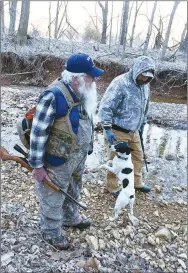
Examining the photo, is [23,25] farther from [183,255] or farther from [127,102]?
[183,255]

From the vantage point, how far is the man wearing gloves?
153 inches

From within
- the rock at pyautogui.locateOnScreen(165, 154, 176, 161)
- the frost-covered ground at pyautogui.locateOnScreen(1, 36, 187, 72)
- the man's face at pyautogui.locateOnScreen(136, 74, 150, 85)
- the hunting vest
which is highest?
the frost-covered ground at pyautogui.locateOnScreen(1, 36, 187, 72)

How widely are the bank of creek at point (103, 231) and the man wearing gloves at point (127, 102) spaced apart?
3.64 feet

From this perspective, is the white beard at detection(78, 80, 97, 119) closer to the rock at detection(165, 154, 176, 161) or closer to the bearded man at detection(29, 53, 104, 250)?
the bearded man at detection(29, 53, 104, 250)

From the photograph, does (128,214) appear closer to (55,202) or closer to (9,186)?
(55,202)

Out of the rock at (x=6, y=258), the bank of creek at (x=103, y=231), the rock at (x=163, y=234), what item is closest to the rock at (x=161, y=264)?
the bank of creek at (x=103, y=231)

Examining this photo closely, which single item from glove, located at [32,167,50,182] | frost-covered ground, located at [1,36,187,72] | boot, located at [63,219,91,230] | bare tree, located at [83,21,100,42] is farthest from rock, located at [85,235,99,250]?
bare tree, located at [83,21,100,42]

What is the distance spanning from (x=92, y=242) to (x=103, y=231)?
0.34m

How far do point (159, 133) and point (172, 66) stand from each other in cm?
793

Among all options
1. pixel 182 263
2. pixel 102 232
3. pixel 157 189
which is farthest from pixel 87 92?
pixel 157 189

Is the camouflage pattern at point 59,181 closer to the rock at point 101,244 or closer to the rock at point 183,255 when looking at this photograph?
the rock at point 101,244

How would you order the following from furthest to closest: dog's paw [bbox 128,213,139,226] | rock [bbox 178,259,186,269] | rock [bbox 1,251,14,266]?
dog's paw [bbox 128,213,139,226] < rock [bbox 178,259,186,269] < rock [bbox 1,251,14,266]

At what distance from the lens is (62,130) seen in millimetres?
2773

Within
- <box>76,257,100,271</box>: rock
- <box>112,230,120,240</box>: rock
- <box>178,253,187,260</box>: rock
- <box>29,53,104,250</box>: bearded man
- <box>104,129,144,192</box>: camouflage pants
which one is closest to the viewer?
<box>29,53,104,250</box>: bearded man
